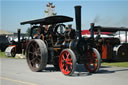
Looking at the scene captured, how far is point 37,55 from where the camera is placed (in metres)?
9.43

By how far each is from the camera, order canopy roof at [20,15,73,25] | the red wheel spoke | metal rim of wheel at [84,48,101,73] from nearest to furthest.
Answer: the red wheel spoke, metal rim of wheel at [84,48,101,73], canopy roof at [20,15,73,25]

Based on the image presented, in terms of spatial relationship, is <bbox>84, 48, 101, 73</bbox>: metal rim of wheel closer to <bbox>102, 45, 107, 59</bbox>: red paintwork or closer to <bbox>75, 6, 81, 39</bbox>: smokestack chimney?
<bbox>75, 6, 81, 39</bbox>: smokestack chimney

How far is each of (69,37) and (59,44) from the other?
595 millimetres

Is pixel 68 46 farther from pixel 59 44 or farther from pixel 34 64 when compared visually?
pixel 34 64

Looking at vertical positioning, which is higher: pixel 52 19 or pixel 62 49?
pixel 52 19

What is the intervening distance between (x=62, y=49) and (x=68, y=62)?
113 centimetres

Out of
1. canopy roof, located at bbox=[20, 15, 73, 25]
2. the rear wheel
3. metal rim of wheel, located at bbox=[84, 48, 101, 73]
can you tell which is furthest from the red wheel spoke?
canopy roof, located at bbox=[20, 15, 73, 25]

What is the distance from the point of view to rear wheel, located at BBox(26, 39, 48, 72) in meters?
8.93

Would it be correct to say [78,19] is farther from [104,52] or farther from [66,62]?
[104,52]

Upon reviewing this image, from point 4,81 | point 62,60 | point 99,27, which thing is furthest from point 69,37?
point 99,27

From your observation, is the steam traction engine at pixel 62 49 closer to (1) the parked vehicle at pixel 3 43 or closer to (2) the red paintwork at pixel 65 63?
(2) the red paintwork at pixel 65 63

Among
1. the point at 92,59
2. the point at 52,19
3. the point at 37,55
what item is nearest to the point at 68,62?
the point at 92,59

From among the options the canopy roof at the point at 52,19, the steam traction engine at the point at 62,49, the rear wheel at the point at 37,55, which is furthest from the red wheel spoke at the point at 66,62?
the canopy roof at the point at 52,19

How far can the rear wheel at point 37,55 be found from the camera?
893cm
